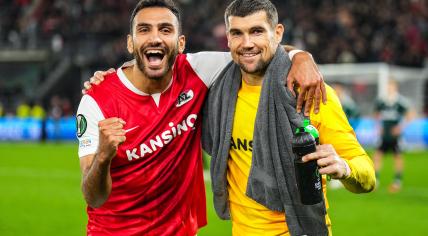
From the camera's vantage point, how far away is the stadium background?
23172mm

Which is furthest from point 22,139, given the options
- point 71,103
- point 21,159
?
point 21,159

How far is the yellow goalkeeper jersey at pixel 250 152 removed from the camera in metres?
3.86

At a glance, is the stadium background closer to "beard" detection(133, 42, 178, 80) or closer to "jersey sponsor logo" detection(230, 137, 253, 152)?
"beard" detection(133, 42, 178, 80)

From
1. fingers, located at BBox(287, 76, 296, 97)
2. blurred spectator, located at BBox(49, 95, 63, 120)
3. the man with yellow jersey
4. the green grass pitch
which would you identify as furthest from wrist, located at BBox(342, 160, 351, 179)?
blurred spectator, located at BBox(49, 95, 63, 120)

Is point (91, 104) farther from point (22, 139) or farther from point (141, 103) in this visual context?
point (22, 139)

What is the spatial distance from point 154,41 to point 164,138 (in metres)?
0.60

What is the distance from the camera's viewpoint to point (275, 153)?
157 inches

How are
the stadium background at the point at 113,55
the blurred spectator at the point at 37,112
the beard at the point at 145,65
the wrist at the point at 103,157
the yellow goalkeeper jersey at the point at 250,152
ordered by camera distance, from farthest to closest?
the blurred spectator at the point at 37,112, the stadium background at the point at 113,55, the beard at the point at 145,65, the yellow goalkeeper jersey at the point at 250,152, the wrist at the point at 103,157

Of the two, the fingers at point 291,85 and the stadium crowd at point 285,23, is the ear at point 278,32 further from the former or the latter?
the stadium crowd at point 285,23

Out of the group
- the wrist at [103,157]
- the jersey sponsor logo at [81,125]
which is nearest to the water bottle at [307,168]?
the wrist at [103,157]

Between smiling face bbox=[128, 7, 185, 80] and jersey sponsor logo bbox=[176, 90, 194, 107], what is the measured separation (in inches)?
8.7

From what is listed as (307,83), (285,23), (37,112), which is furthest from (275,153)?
(37,112)

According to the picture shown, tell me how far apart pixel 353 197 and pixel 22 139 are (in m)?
18.7

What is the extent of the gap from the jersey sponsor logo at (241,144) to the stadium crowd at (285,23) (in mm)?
22216
